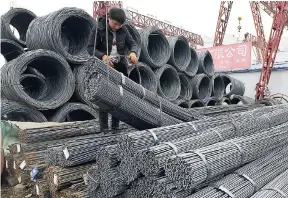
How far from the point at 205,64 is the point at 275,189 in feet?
18.8

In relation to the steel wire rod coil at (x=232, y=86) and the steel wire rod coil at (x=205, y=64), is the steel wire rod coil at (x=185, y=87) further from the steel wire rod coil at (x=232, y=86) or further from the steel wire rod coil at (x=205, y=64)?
the steel wire rod coil at (x=232, y=86)

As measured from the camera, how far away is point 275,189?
230 centimetres

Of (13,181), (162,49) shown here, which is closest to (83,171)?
(13,181)

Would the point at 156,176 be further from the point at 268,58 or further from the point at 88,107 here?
the point at 268,58

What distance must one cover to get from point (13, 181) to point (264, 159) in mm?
2945

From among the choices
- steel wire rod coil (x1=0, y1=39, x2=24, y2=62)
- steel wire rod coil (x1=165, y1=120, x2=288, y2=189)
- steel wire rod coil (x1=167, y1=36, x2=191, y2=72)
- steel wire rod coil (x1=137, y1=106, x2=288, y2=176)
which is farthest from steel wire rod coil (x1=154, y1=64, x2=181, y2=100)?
steel wire rod coil (x1=165, y1=120, x2=288, y2=189)

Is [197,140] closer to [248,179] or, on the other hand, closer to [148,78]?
[248,179]

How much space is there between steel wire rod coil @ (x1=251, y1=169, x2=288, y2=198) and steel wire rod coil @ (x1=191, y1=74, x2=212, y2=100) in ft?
14.6

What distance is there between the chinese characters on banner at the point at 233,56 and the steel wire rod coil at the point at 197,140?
7.45m

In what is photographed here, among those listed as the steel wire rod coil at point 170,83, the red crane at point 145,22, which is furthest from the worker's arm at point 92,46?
the red crane at point 145,22

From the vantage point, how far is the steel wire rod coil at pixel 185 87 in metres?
6.67

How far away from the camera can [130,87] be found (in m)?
2.88

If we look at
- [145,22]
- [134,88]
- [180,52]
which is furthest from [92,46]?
[145,22]

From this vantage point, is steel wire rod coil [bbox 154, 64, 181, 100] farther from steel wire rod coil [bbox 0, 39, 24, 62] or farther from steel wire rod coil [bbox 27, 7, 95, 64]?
steel wire rod coil [bbox 0, 39, 24, 62]
